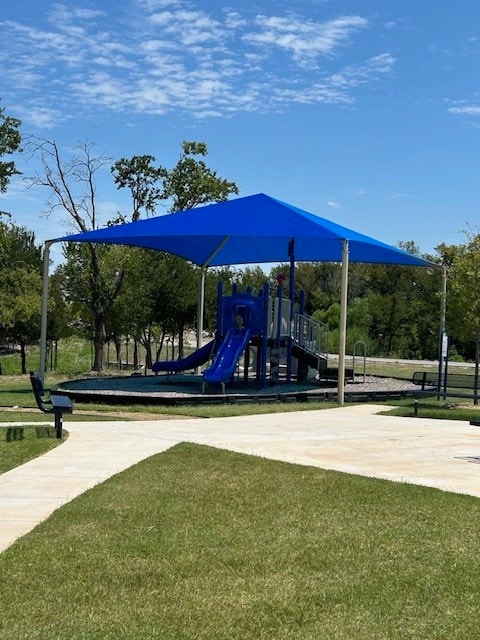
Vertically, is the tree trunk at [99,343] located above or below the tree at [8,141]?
below

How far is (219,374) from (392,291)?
43.0 meters

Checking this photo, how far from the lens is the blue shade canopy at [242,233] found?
65.3 ft

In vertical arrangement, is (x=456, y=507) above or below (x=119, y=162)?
below

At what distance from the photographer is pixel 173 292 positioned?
1362 inches

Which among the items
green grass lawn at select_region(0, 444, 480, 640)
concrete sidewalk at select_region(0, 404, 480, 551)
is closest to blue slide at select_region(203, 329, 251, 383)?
concrete sidewalk at select_region(0, 404, 480, 551)

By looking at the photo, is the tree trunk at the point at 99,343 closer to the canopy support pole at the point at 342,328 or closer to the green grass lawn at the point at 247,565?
the canopy support pole at the point at 342,328

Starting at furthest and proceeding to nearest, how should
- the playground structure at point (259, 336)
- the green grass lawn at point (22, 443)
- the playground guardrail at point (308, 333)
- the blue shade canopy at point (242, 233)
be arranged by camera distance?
the playground guardrail at point (308, 333) < the playground structure at point (259, 336) < the blue shade canopy at point (242, 233) < the green grass lawn at point (22, 443)

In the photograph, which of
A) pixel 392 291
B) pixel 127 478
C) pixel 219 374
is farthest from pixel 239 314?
pixel 392 291

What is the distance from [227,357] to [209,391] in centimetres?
103

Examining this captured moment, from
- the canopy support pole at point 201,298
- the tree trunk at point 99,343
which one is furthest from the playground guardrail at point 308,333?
the tree trunk at point 99,343

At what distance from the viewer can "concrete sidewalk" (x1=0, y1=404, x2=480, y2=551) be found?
7789 millimetres

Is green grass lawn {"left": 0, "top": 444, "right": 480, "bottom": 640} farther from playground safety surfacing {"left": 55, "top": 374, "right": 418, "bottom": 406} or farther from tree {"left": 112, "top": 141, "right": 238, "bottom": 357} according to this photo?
tree {"left": 112, "top": 141, "right": 238, "bottom": 357}

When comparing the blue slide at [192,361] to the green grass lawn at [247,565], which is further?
the blue slide at [192,361]

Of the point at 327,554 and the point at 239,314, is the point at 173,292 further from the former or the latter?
the point at 327,554
